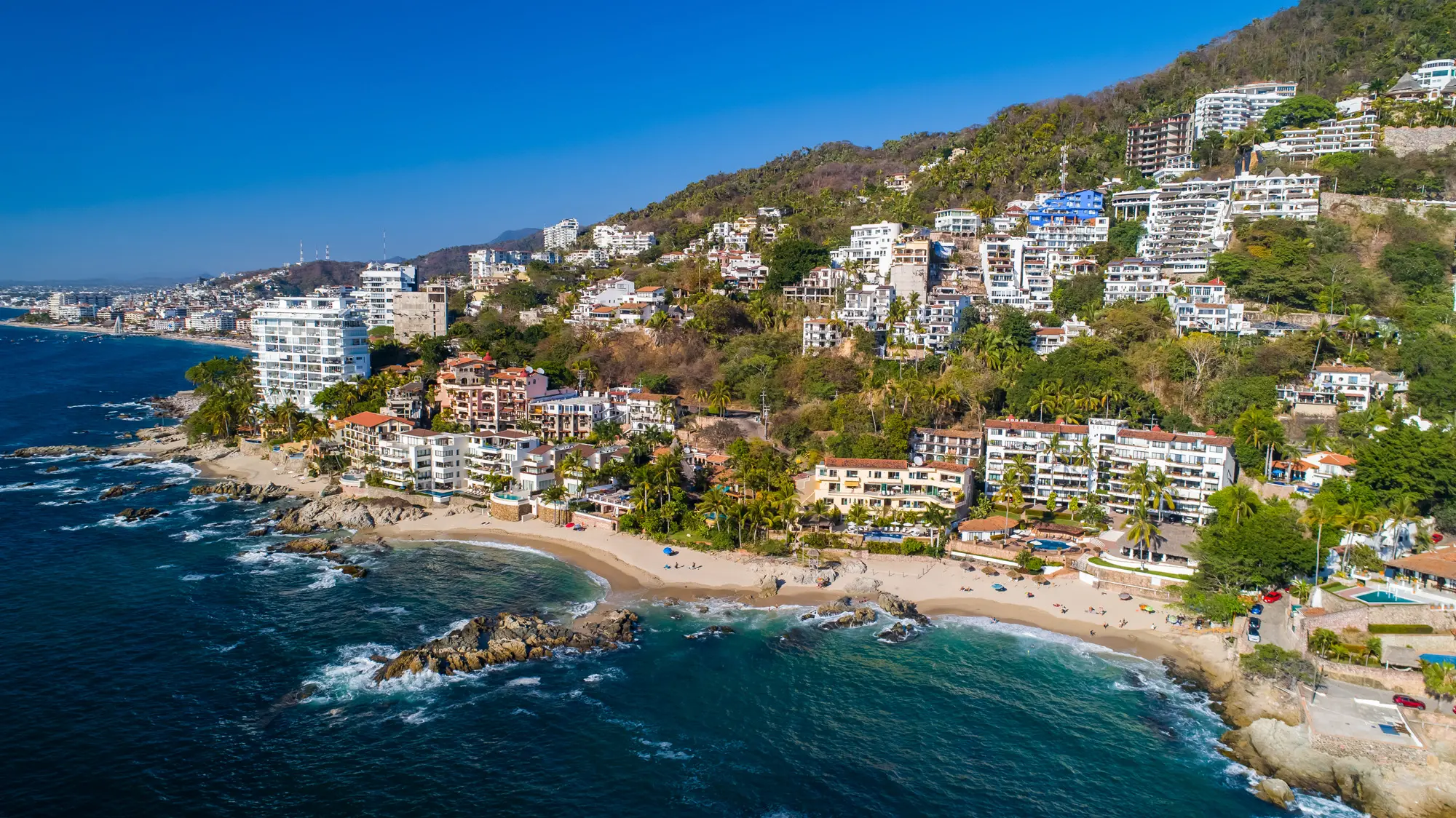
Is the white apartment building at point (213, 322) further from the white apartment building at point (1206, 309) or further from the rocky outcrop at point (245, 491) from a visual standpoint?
the white apartment building at point (1206, 309)

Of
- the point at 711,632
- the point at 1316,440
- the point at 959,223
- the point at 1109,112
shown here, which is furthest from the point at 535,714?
the point at 1109,112

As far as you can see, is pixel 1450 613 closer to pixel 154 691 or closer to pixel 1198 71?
pixel 154 691

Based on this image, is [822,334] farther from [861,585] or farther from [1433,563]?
[1433,563]

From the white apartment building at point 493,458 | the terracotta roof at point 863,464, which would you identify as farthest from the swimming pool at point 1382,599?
the white apartment building at point 493,458

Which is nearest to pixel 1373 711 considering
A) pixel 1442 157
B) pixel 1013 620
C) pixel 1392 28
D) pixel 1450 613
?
pixel 1450 613

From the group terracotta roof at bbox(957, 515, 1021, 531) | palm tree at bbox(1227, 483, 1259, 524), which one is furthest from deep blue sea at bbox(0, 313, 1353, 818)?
palm tree at bbox(1227, 483, 1259, 524)

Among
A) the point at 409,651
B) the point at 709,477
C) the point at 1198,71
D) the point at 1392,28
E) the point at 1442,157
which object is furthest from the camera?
the point at 1198,71
